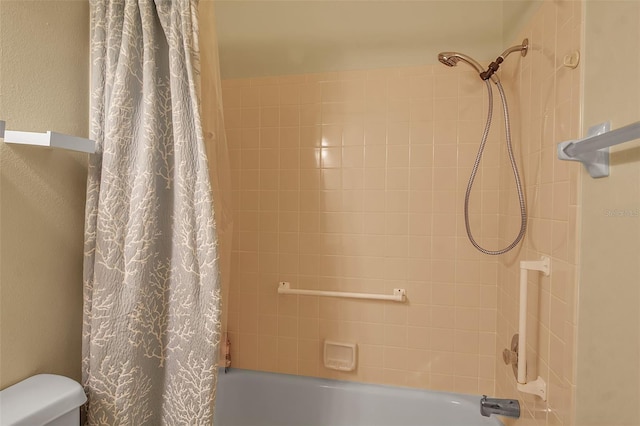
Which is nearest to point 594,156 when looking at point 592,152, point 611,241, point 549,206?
point 592,152

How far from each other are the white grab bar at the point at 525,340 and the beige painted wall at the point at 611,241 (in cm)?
22

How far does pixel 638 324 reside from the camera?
0.71 meters

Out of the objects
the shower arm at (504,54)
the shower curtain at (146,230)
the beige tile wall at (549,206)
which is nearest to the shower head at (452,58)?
the shower arm at (504,54)

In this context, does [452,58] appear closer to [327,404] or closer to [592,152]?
[592,152]

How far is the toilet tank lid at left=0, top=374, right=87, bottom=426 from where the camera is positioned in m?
0.70

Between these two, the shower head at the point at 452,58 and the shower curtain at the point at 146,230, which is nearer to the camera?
the shower curtain at the point at 146,230

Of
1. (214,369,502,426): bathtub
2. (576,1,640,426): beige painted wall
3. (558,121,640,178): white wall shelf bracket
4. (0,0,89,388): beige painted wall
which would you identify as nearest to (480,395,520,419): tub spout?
(214,369,502,426): bathtub

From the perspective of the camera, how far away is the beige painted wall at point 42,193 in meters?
0.80

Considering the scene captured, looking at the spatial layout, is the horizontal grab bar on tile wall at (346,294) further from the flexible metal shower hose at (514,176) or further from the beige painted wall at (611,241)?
the beige painted wall at (611,241)

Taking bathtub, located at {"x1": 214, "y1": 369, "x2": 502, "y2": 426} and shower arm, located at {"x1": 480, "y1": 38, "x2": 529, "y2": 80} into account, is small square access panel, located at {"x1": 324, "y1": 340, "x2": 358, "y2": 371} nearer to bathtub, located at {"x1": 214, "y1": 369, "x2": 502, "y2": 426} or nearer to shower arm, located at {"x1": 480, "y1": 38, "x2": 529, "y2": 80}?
bathtub, located at {"x1": 214, "y1": 369, "x2": 502, "y2": 426}

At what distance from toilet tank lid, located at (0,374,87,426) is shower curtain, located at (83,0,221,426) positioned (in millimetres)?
103

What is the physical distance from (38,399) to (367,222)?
1.32 m

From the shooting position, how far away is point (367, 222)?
5.62ft

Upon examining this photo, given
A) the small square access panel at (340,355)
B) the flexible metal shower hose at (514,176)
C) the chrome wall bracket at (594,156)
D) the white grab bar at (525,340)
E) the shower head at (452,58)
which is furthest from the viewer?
the small square access panel at (340,355)
